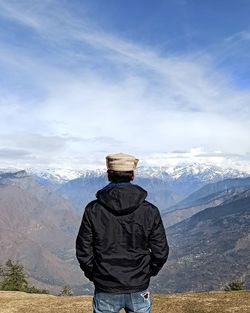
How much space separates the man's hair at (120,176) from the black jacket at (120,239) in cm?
12

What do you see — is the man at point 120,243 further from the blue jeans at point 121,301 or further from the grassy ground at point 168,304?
the grassy ground at point 168,304

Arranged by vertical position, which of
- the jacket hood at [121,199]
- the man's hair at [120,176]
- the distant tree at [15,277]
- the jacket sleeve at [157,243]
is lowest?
the distant tree at [15,277]

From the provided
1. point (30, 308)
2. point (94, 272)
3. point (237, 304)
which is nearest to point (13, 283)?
point (30, 308)

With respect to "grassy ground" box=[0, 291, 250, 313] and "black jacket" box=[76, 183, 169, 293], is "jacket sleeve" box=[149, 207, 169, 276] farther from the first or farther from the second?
"grassy ground" box=[0, 291, 250, 313]

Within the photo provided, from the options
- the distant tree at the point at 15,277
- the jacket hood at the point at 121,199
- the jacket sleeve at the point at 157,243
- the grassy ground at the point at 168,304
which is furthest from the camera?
the distant tree at the point at 15,277

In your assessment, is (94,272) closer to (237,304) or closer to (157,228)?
(157,228)

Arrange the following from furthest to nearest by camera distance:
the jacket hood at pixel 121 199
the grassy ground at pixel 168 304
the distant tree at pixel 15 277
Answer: the distant tree at pixel 15 277 < the grassy ground at pixel 168 304 < the jacket hood at pixel 121 199

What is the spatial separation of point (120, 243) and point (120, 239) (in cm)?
8

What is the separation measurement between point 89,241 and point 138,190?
1.45 m

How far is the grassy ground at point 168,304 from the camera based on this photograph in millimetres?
24906

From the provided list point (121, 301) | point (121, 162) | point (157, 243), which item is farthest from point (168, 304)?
point (121, 162)

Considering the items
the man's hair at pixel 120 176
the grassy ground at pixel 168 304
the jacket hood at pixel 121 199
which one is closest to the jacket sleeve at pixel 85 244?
the jacket hood at pixel 121 199

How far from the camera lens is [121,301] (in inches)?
353

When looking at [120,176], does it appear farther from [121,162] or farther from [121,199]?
[121,199]
